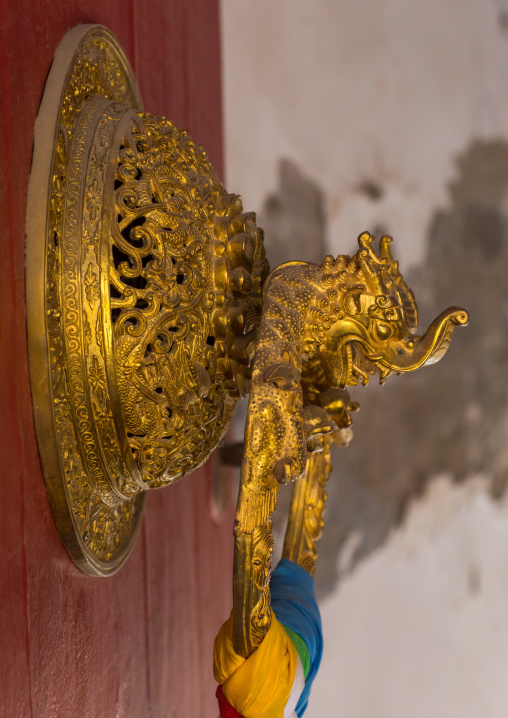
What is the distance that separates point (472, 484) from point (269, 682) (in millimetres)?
1477

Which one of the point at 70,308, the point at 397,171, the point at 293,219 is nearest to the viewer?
A: the point at 70,308

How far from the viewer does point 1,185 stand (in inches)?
24.8

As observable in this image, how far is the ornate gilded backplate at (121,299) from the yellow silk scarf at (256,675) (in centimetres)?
16

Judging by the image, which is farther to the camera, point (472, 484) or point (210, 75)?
point (472, 484)

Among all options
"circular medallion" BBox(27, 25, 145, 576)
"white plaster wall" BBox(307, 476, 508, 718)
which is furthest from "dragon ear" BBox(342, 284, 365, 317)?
"white plaster wall" BBox(307, 476, 508, 718)

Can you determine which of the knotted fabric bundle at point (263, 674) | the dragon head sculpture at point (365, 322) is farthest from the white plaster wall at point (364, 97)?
the knotted fabric bundle at point (263, 674)

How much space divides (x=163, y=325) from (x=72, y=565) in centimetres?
25

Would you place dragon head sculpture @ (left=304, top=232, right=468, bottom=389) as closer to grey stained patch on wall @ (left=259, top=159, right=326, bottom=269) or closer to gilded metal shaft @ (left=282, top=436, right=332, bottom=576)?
gilded metal shaft @ (left=282, top=436, right=332, bottom=576)

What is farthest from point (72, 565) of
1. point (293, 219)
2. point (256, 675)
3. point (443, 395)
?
point (443, 395)

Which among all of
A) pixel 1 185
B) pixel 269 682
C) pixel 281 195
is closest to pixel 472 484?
pixel 281 195

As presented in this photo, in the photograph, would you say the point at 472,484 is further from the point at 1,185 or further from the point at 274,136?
the point at 1,185

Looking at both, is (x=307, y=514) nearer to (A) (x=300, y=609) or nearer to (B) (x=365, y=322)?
(A) (x=300, y=609)

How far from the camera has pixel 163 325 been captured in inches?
27.6

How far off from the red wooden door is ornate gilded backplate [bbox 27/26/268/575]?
0.06 feet
